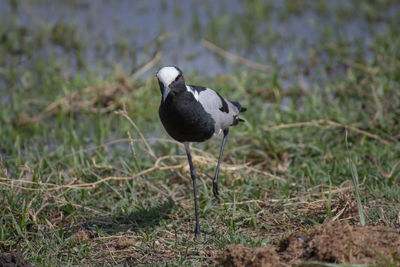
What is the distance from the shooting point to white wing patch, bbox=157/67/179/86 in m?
3.37

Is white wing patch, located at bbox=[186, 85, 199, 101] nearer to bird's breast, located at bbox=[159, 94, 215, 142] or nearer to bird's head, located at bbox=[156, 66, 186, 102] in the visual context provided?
bird's breast, located at bbox=[159, 94, 215, 142]

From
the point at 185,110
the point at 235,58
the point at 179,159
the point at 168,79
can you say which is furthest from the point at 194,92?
the point at 235,58

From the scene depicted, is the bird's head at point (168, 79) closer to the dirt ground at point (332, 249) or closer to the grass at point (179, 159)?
the grass at point (179, 159)

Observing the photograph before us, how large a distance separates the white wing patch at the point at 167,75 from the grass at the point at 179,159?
2.75 feet

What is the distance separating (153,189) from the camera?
432cm

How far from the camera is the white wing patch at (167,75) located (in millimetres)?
3373

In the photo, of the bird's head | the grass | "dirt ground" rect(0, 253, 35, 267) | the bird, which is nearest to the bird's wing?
the bird

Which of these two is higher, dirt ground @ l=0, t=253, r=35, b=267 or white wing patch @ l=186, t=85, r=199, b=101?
white wing patch @ l=186, t=85, r=199, b=101

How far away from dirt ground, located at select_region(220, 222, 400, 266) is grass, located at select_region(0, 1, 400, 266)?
299mm

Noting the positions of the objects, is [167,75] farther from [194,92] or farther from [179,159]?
[179,159]

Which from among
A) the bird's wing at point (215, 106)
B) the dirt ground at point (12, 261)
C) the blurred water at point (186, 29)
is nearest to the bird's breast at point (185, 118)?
the bird's wing at point (215, 106)

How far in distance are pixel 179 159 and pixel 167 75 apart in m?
1.48

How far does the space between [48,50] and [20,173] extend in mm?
3335

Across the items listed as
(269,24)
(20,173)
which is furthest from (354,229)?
(269,24)
